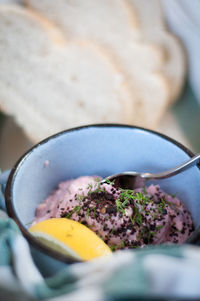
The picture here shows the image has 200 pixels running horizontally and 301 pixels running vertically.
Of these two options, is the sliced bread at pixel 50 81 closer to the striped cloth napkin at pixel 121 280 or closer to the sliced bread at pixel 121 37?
the sliced bread at pixel 121 37

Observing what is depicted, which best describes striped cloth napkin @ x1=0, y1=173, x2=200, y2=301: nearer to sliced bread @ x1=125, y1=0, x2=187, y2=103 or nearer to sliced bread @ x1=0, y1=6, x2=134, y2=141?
sliced bread @ x1=0, y1=6, x2=134, y2=141

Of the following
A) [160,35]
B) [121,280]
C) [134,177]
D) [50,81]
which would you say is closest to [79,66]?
[50,81]

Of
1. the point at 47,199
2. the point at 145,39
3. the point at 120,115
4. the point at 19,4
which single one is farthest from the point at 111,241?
the point at 19,4

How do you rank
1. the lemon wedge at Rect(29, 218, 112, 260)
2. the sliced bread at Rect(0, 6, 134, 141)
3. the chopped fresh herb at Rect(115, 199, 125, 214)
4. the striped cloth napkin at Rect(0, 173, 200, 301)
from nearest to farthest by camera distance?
1. the striped cloth napkin at Rect(0, 173, 200, 301)
2. the lemon wedge at Rect(29, 218, 112, 260)
3. the chopped fresh herb at Rect(115, 199, 125, 214)
4. the sliced bread at Rect(0, 6, 134, 141)

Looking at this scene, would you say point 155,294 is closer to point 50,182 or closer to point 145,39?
point 50,182

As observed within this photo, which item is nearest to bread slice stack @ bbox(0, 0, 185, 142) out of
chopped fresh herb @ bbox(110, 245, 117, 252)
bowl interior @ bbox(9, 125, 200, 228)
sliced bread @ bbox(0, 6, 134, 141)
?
sliced bread @ bbox(0, 6, 134, 141)
